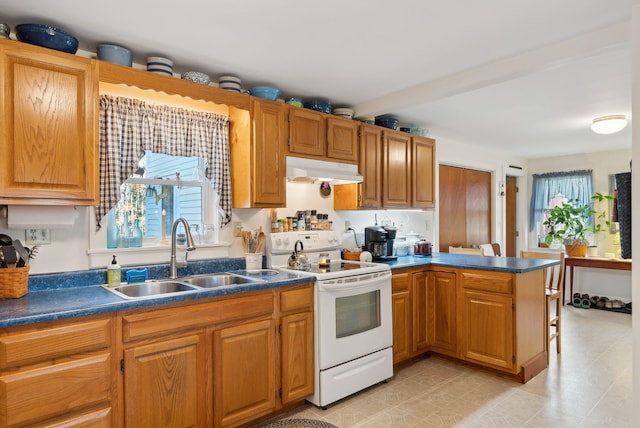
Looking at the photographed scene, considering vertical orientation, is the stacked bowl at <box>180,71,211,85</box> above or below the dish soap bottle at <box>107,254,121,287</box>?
above

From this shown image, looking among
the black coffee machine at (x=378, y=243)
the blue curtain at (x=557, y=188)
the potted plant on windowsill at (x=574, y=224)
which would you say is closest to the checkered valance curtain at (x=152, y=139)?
the black coffee machine at (x=378, y=243)

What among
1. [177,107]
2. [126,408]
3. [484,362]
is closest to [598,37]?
[484,362]

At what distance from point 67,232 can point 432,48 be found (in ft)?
8.30

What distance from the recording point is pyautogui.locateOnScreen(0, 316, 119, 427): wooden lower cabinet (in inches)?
65.3

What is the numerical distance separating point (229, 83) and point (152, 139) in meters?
0.68

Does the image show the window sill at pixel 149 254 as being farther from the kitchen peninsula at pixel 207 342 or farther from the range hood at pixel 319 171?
the range hood at pixel 319 171

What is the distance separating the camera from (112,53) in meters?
2.39

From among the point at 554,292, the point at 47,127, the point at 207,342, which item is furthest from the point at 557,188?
the point at 47,127

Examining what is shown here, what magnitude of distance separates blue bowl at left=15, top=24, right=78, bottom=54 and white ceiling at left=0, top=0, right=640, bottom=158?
70 mm

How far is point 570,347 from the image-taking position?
3.98 metres

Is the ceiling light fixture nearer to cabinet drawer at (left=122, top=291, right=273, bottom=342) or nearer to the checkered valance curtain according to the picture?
the checkered valance curtain

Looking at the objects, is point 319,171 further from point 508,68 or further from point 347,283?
point 508,68

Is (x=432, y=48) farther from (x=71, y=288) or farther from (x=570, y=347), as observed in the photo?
(x=570, y=347)

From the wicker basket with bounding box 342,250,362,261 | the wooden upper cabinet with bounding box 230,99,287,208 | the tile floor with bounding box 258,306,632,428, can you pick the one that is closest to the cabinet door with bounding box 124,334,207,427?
the tile floor with bounding box 258,306,632,428
